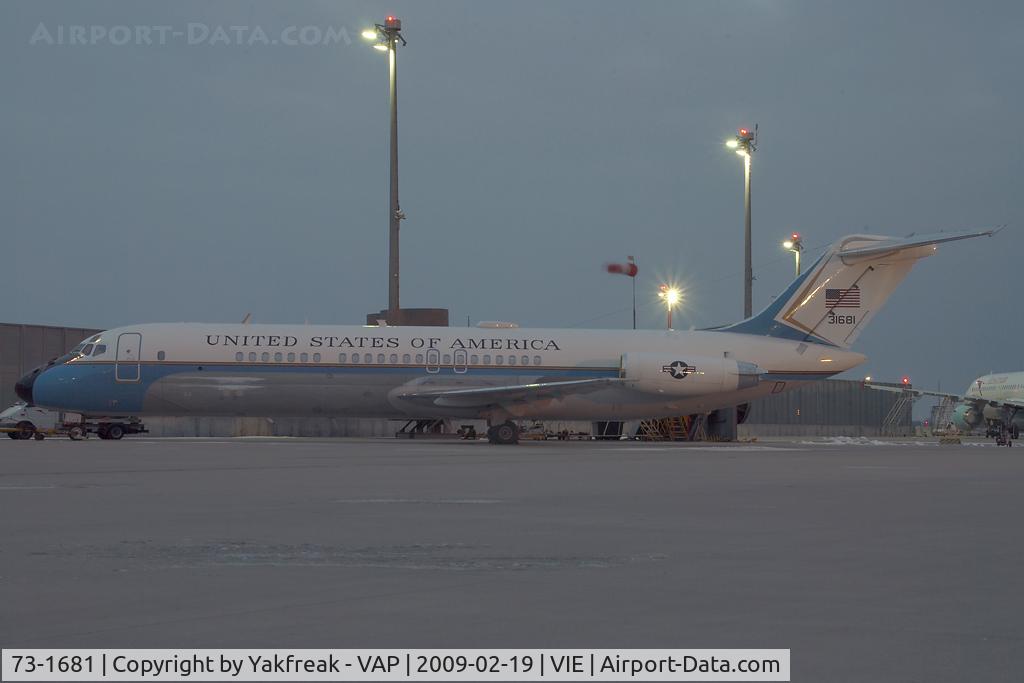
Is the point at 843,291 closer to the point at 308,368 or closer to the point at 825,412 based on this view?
the point at 308,368

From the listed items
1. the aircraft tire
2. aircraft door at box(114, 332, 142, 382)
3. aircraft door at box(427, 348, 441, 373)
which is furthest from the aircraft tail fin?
the aircraft tire

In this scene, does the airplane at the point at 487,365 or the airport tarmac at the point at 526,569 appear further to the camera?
the airplane at the point at 487,365

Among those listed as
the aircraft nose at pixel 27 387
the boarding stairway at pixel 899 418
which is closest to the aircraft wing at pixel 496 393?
the aircraft nose at pixel 27 387

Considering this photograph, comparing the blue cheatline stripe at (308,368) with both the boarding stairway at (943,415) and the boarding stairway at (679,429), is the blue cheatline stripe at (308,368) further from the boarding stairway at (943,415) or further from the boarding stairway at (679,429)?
the boarding stairway at (943,415)

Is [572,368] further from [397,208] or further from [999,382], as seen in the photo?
[999,382]

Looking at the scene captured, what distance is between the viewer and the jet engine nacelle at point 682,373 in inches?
1436

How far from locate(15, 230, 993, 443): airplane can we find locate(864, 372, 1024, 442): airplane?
2111cm

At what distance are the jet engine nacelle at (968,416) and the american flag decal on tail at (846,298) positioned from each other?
102ft

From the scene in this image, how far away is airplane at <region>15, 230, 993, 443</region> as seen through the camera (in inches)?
1364

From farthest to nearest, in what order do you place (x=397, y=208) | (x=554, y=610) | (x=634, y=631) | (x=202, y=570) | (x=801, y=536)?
(x=397, y=208)
(x=801, y=536)
(x=202, y=570)
(x=554, y=610)
(x=634, y=631)

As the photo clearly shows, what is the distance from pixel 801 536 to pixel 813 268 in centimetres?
3010

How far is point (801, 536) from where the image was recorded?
31.3 ft

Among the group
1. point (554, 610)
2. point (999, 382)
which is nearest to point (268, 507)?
point (554, 610)

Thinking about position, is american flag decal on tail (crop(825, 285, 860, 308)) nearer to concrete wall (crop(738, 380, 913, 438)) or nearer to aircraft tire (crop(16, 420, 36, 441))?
aircraft tire (crop(16, 420, 36, 441))
